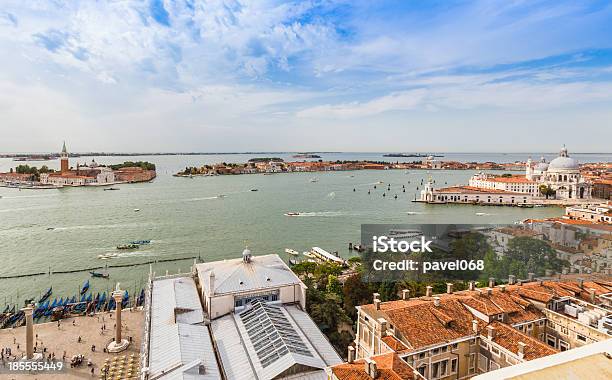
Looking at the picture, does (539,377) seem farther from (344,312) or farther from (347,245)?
(347,245)

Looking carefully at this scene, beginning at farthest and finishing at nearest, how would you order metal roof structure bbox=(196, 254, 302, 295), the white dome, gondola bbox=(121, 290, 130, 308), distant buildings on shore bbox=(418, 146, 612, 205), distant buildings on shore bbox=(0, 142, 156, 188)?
distant buildings on shore bbox=(0, 142, 156, 188) < the white dome < distant buildings on shore bbox=(418, 146, 612, 205) < gondola bbox=(121, 290, 130, 308) < metal roof structure bbox=(196, 254, 302, 295)

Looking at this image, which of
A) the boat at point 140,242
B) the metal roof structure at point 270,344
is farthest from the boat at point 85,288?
the metal roof structure at point 270,344

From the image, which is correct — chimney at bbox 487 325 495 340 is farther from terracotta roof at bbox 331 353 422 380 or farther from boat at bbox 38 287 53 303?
boat at bbox 38 287 53 303

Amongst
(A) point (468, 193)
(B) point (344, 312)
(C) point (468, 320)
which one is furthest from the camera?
(A) point (468, 193)

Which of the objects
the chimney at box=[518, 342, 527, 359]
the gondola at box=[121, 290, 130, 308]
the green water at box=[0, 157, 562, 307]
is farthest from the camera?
the green water at box=[0, 157, 562, 307]

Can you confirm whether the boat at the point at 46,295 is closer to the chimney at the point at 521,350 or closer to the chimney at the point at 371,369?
the chimney at the point at 371,369

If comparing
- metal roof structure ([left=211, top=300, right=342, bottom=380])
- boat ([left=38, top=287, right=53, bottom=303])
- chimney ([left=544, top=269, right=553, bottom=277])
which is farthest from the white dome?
boat ([left=38, top=287, right=53, bottom=303])

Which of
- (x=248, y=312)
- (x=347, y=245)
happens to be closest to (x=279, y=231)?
(x=347, y=245)
